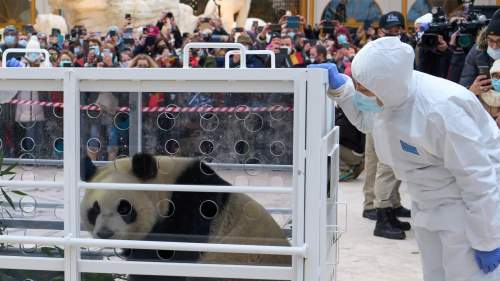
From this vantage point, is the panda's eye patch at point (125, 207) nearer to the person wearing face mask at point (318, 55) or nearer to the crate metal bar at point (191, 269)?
the crate metal bar at point (191, 269)

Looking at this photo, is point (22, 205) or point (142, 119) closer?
point (142, 119)

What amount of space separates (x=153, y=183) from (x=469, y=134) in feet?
3.76

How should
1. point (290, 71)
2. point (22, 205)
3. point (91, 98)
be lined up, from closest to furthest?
point (290, 71) < point (91, 98) < point (22, 205)

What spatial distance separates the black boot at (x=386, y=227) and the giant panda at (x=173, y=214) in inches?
118

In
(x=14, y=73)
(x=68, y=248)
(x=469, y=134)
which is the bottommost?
(x=68, y=248)

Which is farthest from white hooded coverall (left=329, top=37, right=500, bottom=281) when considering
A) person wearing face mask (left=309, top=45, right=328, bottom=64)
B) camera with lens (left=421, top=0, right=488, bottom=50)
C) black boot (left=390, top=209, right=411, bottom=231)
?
person wearing face mask (left=309, top=45, right=328, bottom=64)

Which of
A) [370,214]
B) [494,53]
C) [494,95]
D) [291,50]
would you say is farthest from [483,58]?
[291,50]

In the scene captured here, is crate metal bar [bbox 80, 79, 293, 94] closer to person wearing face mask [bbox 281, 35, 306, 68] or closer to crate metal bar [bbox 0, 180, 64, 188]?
crate metal bar [bbox 0, 180, 64, 188]

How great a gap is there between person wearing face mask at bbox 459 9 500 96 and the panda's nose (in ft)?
10.7

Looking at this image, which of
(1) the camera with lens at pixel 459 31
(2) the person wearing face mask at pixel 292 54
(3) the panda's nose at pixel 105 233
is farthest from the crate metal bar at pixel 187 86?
(2) the person wearing face mask at pixel 292 54

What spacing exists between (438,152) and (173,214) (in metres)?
1.00

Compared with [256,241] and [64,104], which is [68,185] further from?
[256,241]

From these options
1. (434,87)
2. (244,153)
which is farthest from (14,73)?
(434,87)

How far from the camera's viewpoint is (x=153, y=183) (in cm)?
291
